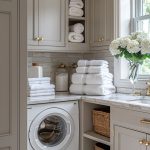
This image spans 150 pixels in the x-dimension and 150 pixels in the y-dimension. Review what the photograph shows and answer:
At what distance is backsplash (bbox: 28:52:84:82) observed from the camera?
340 cm

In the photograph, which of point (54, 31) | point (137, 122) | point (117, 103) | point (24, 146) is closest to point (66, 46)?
point (54, 31)

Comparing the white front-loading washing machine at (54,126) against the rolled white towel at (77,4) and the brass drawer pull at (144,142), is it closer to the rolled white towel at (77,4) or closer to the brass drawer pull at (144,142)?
the brass drawer pull at (144,142)

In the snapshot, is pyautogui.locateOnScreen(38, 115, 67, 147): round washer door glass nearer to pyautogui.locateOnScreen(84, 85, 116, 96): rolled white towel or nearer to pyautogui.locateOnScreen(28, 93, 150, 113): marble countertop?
pyautogui.locateOnScreen(28, 93, 150, 113): marble countertop

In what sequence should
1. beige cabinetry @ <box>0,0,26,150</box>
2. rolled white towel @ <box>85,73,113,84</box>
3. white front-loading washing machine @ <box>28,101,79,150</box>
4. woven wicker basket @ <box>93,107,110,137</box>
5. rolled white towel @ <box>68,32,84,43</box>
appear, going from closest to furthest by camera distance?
beige cabinetry @ <box>0,0,26,150</box> → white front-loading washing machine @ <box>28,101,79,150</box> → woven wicker basket @ <box>93,107,110,137</box> → rolled white towel @ <box>85,73,113,84</box> → rolled white towel @ <box>68,32,84,43</box>

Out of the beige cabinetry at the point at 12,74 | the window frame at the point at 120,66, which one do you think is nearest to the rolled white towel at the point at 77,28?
the window frame at the point at 120,66

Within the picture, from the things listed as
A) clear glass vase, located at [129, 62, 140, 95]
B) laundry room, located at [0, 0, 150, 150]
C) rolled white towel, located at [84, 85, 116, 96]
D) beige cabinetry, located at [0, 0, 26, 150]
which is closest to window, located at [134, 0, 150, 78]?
laundry room, located at [0, 0, 150, 150]

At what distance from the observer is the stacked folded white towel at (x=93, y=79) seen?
300 cm

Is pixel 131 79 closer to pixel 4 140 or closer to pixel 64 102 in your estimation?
pixel 64 102

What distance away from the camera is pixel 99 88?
2.98 metres

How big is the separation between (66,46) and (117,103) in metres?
1.14

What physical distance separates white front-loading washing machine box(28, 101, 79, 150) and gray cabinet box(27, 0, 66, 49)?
76 centimetres

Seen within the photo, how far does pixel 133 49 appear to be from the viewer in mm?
2797

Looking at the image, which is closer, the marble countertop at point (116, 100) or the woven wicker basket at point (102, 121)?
the marble countertop at point (116, 100)

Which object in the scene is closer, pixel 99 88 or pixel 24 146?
pixel 24 146
